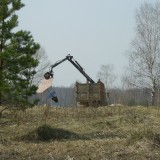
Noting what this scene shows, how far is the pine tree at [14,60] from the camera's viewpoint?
1340 centimetres

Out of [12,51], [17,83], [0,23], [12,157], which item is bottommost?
[12,157]

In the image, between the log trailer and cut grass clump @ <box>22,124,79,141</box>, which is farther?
the log trailer

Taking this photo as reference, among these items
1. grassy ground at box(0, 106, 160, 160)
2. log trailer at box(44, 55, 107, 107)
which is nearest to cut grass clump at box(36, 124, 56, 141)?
grassy ground at box(0, 106, 160, 160)

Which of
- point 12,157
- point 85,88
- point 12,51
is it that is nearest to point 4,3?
point 12,51

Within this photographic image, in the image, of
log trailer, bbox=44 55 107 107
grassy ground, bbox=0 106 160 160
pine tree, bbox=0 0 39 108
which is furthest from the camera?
log trailer, bbox=44 55 107 107

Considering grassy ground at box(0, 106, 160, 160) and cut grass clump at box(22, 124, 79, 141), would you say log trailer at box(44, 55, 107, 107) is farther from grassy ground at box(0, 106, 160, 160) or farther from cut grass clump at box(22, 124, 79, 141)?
cut grass clump at box(22, 124, 79, 141)

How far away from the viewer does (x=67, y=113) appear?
76.6ft

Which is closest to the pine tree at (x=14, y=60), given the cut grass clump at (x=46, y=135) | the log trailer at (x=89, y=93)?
the cut grass clump at (x=46, y=135)

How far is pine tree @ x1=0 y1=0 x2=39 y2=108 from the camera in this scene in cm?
1340

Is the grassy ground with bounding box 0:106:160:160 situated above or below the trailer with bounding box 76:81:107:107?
below

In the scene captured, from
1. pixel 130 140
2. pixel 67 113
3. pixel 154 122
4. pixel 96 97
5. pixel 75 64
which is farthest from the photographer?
pixel 75 64

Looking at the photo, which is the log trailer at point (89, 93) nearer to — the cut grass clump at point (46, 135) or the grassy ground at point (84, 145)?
the grassy ground at point (84, 145)

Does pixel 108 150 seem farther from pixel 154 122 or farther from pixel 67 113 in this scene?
pixel 67 113

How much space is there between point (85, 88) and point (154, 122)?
14188 mm
